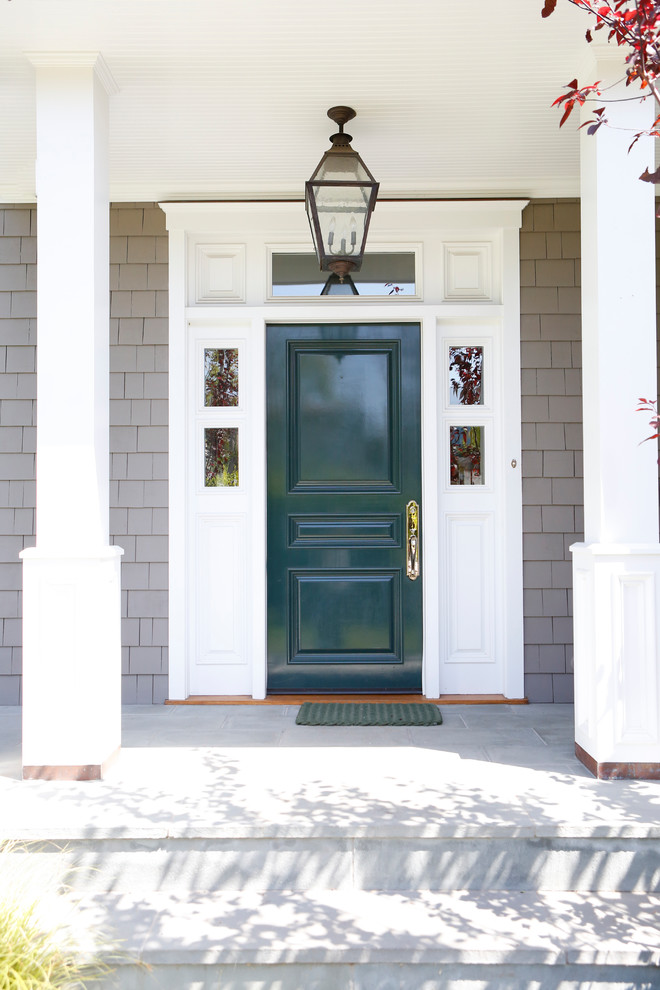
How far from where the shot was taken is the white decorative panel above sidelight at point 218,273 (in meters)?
4.40

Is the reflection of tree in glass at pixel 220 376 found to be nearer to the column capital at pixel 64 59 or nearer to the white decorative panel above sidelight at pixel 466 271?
the white decorative panel above sidelight at pixel 466 271

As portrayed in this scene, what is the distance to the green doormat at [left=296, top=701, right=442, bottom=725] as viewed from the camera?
149 inches

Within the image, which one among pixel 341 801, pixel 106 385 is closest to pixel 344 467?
pixel 106 385

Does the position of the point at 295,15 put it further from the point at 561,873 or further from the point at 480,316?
the point at 561,873

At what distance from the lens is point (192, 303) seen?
4379 mm

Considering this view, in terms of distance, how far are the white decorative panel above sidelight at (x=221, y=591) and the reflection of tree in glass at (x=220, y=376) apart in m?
0.61

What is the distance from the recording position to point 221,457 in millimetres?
4406

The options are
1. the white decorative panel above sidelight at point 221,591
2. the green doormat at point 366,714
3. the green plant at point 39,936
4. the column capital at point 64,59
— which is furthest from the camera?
the white decorative panel above sidelight at point 221,591

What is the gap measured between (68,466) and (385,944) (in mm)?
1894

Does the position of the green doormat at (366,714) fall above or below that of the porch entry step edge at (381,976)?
above

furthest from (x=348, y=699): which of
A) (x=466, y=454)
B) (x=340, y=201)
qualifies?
(x=340, y=201)

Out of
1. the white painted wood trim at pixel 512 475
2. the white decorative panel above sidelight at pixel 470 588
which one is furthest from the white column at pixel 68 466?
the white painted wood trim at pixel 512 475

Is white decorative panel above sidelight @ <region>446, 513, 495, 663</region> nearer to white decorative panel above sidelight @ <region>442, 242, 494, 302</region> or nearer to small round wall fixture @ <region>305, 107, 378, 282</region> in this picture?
white decorative panel above sidelight @ <region>442, 242, 494, 302</region>

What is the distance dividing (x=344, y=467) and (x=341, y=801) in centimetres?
197
